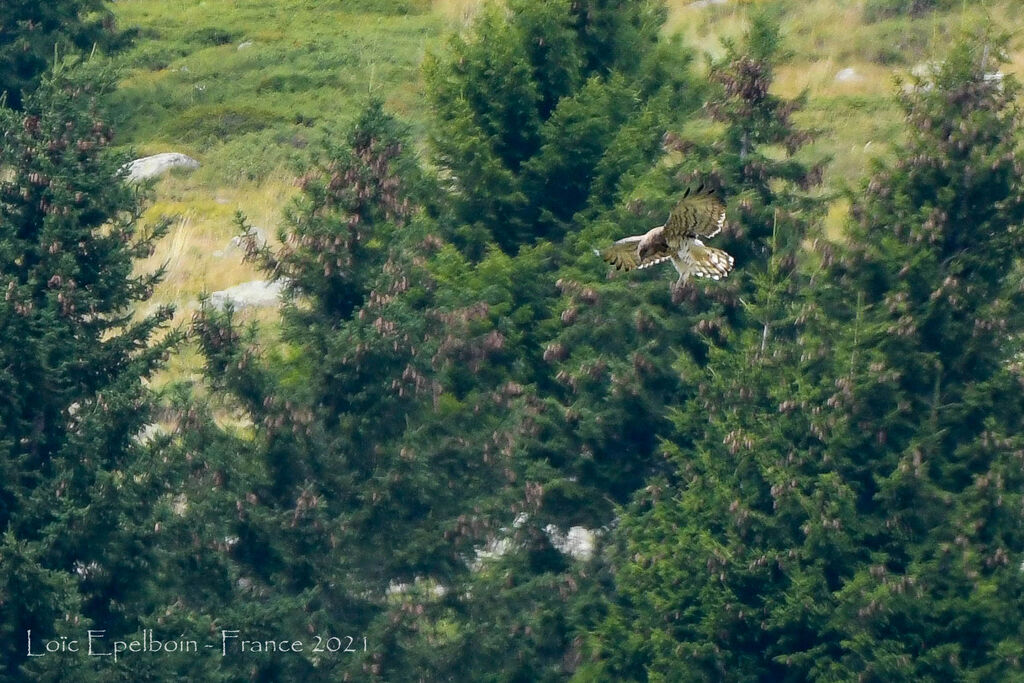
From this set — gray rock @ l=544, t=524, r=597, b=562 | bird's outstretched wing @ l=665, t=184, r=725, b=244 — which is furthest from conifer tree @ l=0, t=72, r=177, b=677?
bird's outstretched wing @ l=665, t=184, r=725, b=244

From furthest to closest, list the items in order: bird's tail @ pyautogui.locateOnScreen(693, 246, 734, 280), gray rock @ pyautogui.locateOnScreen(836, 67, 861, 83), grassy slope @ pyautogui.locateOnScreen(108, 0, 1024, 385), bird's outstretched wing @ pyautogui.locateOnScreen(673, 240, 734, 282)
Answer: gray rock @ pyautogui.locateOnScreen(836, 67, 861, 83) < grassy slope @ pyautogui.locateOnScreen(108, 0, 1024, 385) < bird's tail @ pyautogui.locateOnScreen(693, 246, 734, 280) < bird's outstretched wing @ pyautogui.locateOnScreen(673, 240, 734, 282)

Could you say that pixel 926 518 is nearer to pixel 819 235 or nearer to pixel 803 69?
pixel 819 235

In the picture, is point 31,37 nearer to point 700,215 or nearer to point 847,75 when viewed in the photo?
point 847,75

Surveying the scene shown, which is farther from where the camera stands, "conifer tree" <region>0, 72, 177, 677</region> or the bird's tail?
"conifer tree" <region>0, 72, 177, 677</region>

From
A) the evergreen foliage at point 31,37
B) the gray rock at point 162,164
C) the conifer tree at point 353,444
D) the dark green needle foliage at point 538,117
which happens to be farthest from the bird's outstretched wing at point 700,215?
the gray rock at point 162,164

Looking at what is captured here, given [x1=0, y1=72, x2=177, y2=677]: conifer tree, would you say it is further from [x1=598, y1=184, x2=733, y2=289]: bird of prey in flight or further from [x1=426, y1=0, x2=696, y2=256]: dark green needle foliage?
[x1=598, y1=184, x2=733, y2=289]: bird of prey in flight

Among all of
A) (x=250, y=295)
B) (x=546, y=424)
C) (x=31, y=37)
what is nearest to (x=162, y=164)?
(x=31, y=37)

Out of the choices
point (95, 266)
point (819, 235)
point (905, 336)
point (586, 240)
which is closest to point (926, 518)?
point (905, 336)
